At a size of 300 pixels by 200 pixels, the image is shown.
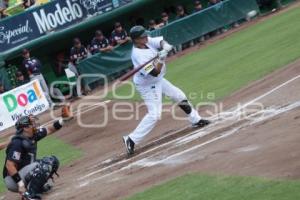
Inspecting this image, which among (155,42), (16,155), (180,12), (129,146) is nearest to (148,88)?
(155,42)

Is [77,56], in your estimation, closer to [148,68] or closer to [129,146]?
[129,146]

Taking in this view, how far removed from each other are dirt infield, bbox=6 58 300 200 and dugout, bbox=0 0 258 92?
907cm

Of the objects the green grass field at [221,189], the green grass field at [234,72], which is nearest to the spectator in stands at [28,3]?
the green grass field at [234,72]

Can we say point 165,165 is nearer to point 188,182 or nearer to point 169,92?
point 188,182

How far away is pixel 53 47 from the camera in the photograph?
24.1 metres

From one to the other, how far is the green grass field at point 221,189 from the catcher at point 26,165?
6.76 feet

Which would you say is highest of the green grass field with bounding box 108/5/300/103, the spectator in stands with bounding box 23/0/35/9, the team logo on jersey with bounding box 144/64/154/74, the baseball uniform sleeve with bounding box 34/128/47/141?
the spectator in stands with bounding box 23/0/35/9

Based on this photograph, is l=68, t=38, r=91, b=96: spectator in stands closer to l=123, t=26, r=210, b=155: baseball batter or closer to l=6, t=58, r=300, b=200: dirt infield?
l=6, t=58, r=300, b=200: dirt infield

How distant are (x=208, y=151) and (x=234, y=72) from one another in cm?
694

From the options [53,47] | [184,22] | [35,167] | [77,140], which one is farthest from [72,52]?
[35,167]

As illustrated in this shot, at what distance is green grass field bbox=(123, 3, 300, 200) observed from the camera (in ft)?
22.9

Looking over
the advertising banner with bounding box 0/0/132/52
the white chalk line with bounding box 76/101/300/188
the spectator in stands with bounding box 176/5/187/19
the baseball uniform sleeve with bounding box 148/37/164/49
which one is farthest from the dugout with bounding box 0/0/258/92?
the white chalk line with bounding box 76/101/300/188

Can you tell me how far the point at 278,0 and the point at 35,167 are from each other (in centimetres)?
1871

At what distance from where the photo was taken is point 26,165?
9.77m
